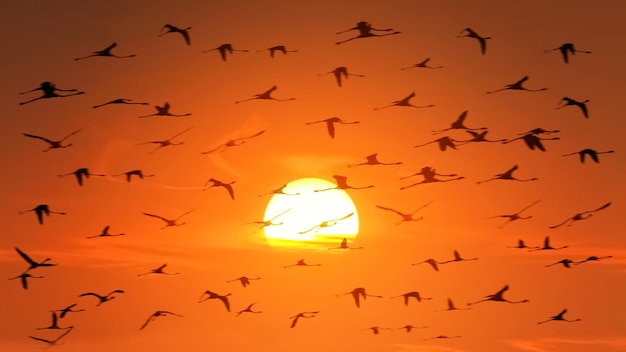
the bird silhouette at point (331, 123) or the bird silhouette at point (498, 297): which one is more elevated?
the bird silhouette at point (331, 123)

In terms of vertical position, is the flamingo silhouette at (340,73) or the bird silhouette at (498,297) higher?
the flamingo silhouette at (340,73)

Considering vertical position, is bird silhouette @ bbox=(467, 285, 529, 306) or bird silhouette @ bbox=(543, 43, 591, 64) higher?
bird silhouette @ bbox=(543, 43, 591, 64)

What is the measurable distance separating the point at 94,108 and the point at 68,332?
2.11 m

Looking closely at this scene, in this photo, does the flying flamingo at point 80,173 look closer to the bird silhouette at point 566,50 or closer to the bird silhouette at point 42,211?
the bird silhouette at point 42,211

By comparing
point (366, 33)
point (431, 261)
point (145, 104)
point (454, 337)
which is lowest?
point (454, 337)

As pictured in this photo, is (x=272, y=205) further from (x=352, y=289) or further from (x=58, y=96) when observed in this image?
(x=58, y=96)

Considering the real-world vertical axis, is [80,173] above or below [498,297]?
above

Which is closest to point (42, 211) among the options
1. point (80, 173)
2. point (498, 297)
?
point (80, 173)

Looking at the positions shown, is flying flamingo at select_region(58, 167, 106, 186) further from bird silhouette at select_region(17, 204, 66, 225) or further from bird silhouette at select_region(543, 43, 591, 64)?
bird silhouette at select_region(543, 43, 591, 64)

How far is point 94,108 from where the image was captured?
9.65 metres

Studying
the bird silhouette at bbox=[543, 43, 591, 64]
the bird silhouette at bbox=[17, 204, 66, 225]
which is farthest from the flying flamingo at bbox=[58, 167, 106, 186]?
the bird silhouette at bbox=[543, 43, 591, 64]

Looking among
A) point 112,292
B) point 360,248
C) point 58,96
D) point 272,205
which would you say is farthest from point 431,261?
point 58,96

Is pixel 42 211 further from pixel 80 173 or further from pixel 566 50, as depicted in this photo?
pixel 566 50

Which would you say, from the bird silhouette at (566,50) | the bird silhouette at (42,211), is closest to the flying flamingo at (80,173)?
the bird silhouette at (42,211)
